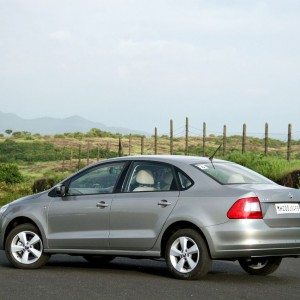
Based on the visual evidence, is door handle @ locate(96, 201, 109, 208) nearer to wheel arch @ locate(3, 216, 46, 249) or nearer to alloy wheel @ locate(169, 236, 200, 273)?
wheel arch @ locate(3, 216, 46, 249)

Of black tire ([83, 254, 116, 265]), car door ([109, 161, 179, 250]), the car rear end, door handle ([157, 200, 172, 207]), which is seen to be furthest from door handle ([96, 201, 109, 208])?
the car rear end

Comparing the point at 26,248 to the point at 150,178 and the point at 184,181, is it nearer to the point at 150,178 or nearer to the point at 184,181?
the point at 150,178

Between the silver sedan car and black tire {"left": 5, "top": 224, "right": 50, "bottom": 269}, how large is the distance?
14mm

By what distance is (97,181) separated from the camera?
42.8 ft

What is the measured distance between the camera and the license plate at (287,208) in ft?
37.8

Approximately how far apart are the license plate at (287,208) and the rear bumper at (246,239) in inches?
8.9

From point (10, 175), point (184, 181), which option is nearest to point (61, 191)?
point (184, 181)

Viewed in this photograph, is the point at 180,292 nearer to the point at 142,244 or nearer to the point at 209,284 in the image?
the point at 209,284

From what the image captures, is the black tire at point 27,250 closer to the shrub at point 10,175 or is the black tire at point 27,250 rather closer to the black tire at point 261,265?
the black tire at point 261,265

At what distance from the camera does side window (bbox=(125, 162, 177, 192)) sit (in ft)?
40.2

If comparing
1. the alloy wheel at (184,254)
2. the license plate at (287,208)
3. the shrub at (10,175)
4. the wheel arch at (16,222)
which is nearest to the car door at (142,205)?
the alloy wheel at (184,254)

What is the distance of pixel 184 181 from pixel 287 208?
1.39 metres

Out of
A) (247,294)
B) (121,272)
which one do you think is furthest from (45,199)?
(247,294)

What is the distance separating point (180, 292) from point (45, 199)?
330 centimetres
